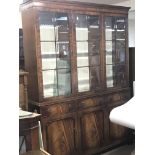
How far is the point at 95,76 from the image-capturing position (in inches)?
131

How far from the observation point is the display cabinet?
109 inches

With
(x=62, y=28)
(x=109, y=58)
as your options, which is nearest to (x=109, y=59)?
(x=109, y=58)

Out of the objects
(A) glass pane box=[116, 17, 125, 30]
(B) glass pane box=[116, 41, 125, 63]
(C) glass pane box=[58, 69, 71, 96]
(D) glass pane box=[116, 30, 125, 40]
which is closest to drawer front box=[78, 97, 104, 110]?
(C) glass pane box=[58, 69, 71, 96]

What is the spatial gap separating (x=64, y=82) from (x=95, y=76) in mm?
520

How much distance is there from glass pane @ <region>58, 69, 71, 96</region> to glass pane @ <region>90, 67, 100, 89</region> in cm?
40

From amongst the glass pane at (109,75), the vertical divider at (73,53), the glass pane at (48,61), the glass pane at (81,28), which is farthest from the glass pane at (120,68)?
the glass pane at (48,61)

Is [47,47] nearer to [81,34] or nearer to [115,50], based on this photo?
[81,34]

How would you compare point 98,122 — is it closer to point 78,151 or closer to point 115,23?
point 78,151

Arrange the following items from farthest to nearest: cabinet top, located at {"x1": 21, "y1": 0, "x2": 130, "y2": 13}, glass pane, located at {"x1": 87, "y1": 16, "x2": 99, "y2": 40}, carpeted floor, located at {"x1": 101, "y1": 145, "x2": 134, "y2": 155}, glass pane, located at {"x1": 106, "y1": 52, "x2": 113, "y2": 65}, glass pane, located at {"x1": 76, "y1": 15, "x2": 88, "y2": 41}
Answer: glass pane, located at {"x1": 106, "y1": 52, "x2": 113, "y2": 65} → carpeted floor, located at {"x1": 101, "y1": 145, "x2": 134, "y2": 155} → glass pane, located at {"x1": 87, "y1": 16, "x2": 99, "y2": 40} → glass pane, located at {"x1": 76, "y1": 15, "x2": 88, "y2": 41} → cabinet top, located at {"x1": 21, "y1": 0, "x2": 130, "y2": 13}

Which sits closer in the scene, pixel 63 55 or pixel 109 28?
pixel 63 55

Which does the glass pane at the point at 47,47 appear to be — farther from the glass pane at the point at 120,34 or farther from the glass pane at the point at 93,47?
the glass pane at the point at 120,34

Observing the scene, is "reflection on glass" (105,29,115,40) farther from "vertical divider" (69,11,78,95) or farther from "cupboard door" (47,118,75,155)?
"cupboard door" (47,118,75,155)

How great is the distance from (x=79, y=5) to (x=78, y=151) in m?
1.94
